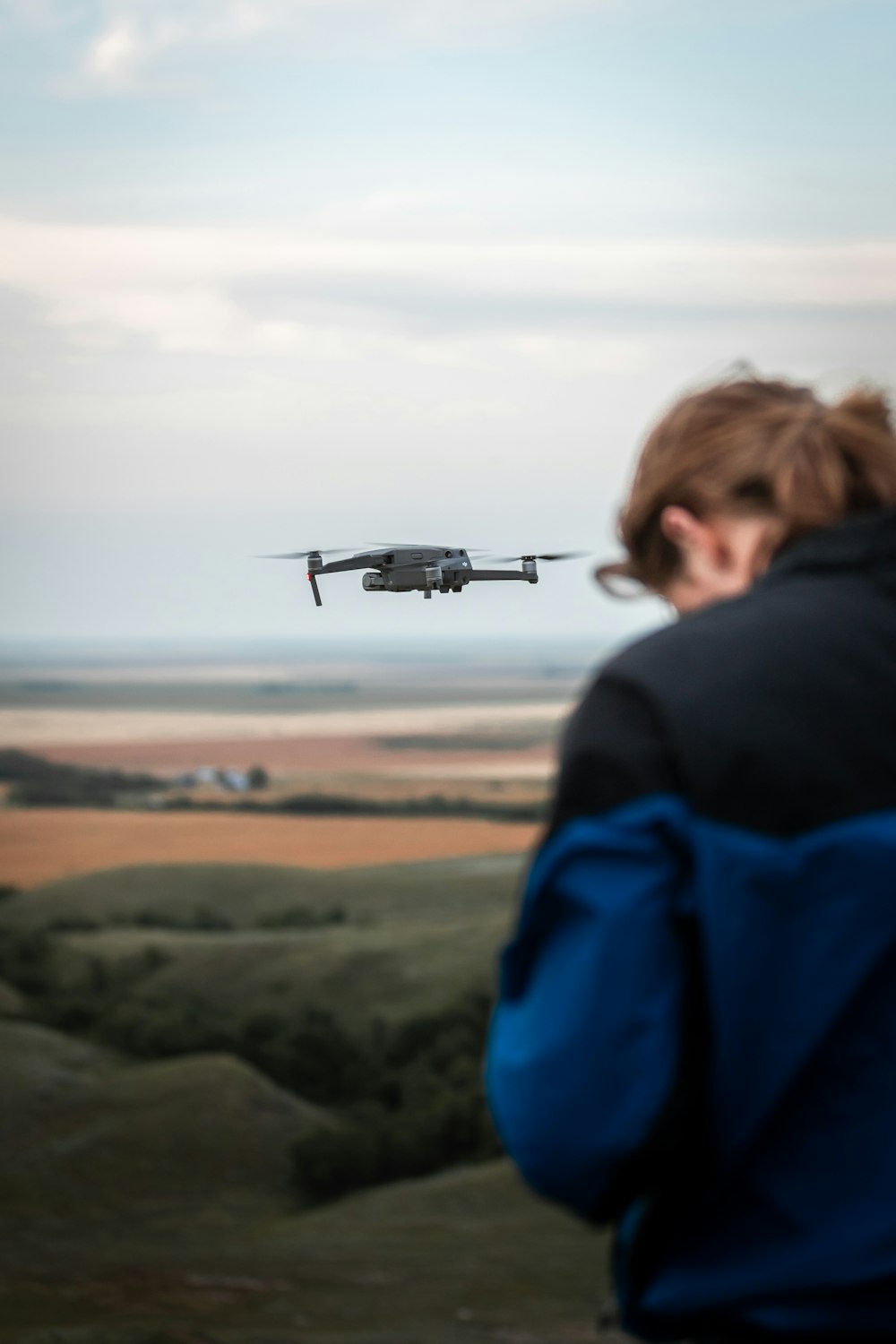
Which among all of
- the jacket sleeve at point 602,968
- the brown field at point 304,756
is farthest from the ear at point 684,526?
the brown field at point 304,756

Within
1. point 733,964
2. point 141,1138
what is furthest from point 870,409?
point 141,1138

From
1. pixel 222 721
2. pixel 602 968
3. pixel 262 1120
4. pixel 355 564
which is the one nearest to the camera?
pixel 602 968

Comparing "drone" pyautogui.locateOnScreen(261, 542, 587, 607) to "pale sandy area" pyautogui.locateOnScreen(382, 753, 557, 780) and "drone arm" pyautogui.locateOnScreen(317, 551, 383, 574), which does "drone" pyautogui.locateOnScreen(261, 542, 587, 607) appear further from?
"pale sandy area" pyautogui.locateOnScreen(382, 753, 557, 780)

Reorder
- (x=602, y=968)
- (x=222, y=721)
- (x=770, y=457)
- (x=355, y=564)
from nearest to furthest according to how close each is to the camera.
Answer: (x=602, y=968), (x=770, y=457), (x=355, y=564), (x=222, y=721)

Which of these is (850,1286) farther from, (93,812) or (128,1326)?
(93,812)

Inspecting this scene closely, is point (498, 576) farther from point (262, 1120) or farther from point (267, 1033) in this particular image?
point (267, 1033)

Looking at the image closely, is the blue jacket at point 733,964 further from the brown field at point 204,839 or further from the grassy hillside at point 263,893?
the grassy hillside at point 263,893

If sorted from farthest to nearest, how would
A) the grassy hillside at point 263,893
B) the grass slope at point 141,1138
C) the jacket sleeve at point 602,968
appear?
the grassy hillside at point 263,893
the grass slope at point 141,1138
the jacket sleeve at point 602,968
